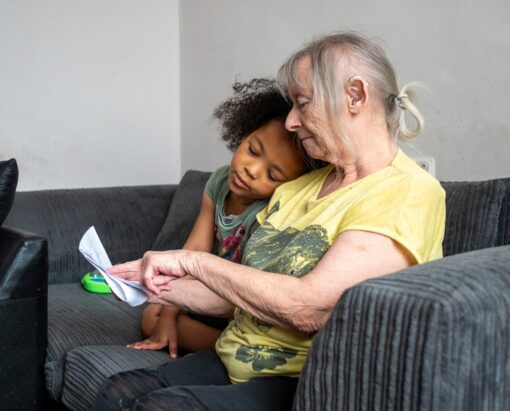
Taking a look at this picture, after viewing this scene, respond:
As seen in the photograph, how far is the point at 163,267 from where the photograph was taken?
1350 millimetres

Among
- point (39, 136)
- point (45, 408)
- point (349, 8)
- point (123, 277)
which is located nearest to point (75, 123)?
point (39, 136)

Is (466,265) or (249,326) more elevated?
(466,265)

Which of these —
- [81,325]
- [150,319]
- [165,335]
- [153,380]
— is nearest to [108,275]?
[153,380]

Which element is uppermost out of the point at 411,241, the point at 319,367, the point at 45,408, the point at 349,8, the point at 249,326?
the point at 349,8

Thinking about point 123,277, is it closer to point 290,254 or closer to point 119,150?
point 290,254

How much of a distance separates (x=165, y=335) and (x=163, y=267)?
444 millimetres

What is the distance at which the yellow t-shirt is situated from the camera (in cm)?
122

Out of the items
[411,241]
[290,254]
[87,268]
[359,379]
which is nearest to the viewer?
[359,379]

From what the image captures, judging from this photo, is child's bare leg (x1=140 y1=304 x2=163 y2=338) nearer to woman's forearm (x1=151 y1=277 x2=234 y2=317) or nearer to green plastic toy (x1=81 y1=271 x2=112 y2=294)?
woman's forearm (x1=151 y1=277 x2=234 y2=317)

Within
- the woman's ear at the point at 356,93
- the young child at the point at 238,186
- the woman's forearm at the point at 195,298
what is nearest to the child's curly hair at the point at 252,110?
the young child at the point at 238,186

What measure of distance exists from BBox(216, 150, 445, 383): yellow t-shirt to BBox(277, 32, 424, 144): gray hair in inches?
4.2

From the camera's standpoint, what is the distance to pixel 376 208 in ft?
4.10

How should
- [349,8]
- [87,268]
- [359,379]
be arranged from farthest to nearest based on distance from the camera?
[87,268], [349,8], [359,379]

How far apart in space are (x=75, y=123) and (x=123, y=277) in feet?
6.52
